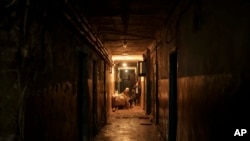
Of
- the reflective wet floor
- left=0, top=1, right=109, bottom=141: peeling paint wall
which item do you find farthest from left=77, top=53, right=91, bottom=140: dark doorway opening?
left=0, top=1, right=109, bottom=141: peeling paint wall

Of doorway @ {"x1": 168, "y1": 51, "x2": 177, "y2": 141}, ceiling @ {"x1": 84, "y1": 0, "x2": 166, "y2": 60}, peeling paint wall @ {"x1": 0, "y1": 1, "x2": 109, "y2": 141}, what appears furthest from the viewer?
doorway @ {"x1": 168, "y1": 51, "x2": 177, "y2": 141}

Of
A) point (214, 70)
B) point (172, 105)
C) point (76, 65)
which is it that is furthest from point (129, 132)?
point (214, 70)

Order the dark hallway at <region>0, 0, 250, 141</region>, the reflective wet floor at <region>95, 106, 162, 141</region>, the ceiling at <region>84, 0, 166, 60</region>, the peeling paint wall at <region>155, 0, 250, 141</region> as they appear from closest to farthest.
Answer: the peeling paint wall at <region>155, 0, 250, 141</region>
the dark hallway at <region>0, 0, 250, 141</region>
the ceiling at <region>84, 0, 166, 60</region>
the reflective wet floor at <region>95, 106, 162, 141</region>

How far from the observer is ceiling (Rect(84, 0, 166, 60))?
7082mm

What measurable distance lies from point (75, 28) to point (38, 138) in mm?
2766

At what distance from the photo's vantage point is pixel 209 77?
4.05 m

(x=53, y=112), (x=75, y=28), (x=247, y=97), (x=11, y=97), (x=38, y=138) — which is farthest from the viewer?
(x=75, y=28)

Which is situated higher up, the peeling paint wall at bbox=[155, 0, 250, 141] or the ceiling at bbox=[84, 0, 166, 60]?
the ceiling at bbox=[84, 0, 166, 60]

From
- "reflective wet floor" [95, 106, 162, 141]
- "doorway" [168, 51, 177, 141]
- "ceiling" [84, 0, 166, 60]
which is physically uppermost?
"ceiling" [84, 0, 166, 60]

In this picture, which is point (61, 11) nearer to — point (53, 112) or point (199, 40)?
point (53, 112)

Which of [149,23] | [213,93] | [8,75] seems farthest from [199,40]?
[149,23]

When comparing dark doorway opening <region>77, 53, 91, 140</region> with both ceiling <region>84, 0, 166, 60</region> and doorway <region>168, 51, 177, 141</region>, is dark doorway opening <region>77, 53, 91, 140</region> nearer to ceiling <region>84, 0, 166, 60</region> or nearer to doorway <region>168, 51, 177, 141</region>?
ceiling <region>84, 0, 166, 60</region>

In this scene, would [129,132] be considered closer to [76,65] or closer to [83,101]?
[83,101]

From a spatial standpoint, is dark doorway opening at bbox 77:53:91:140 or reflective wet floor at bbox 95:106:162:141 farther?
reflective wet floor at bbox 95:106:162:141
